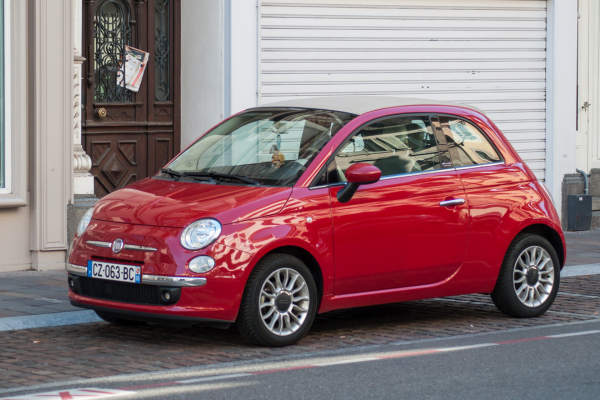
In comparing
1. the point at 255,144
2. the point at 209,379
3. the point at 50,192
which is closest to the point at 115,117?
the point at 50,192

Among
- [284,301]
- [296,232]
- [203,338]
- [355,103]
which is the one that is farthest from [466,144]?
[203,338]

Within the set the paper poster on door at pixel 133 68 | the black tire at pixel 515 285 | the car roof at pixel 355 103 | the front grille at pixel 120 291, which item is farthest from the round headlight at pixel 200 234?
the paper poster on door at pixel 133 68

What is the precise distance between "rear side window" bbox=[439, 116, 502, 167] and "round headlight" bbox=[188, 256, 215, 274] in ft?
7.56

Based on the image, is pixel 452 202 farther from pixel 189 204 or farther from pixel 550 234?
pixel 189 204

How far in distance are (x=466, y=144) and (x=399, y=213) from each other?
1.07 m

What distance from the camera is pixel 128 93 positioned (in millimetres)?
12195

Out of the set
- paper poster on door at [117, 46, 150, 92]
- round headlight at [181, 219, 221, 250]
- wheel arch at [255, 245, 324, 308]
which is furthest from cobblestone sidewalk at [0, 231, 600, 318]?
paper poster on door at [117, 46, 150, 92]

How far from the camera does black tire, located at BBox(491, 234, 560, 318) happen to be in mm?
7980

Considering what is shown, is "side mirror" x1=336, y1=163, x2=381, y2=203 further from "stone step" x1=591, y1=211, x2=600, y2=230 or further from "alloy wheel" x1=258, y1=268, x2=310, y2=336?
"stone step" x1=591, y1=211, x2=600, y2=230

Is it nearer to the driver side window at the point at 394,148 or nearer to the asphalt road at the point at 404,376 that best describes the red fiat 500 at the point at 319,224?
the driver side window at the point at 394,148

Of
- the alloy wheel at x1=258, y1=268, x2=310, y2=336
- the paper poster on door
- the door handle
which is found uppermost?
the paper poster on door

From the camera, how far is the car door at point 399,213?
7.11 meters

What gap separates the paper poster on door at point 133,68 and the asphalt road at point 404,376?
620cm

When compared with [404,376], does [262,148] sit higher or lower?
higher
